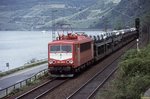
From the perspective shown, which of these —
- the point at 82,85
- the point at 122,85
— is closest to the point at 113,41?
the point at 82,85

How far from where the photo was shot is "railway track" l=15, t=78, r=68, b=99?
2559 cm

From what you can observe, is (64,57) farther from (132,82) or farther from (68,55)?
(132,82)

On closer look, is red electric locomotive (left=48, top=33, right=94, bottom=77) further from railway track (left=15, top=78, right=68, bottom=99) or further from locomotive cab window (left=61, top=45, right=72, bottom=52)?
Answer: railway track (left=15, top=78, right=68, bottom=99)

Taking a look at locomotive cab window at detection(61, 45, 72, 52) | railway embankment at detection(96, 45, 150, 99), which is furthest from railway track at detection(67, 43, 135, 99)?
locomotive cab window at detection(61, 45, 72, 52)

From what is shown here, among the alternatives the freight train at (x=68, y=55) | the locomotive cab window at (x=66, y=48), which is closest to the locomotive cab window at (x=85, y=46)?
the freight train at (x=68, y=55)

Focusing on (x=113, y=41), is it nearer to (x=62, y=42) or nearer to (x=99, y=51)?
(x=99, y=51)

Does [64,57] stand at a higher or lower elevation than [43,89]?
higher

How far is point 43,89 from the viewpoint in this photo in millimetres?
28484

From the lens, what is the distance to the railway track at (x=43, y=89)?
25594mm

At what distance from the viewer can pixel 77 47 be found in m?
34.6

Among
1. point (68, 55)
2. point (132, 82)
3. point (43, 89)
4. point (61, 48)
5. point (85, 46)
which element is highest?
point (61, 48)

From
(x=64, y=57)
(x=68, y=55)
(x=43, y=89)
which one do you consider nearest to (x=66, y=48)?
(x=68, y=55)

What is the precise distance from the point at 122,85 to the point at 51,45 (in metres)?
13.2

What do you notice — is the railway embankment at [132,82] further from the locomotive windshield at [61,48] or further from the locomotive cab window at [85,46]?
the locomotive cab window at [85,46]
